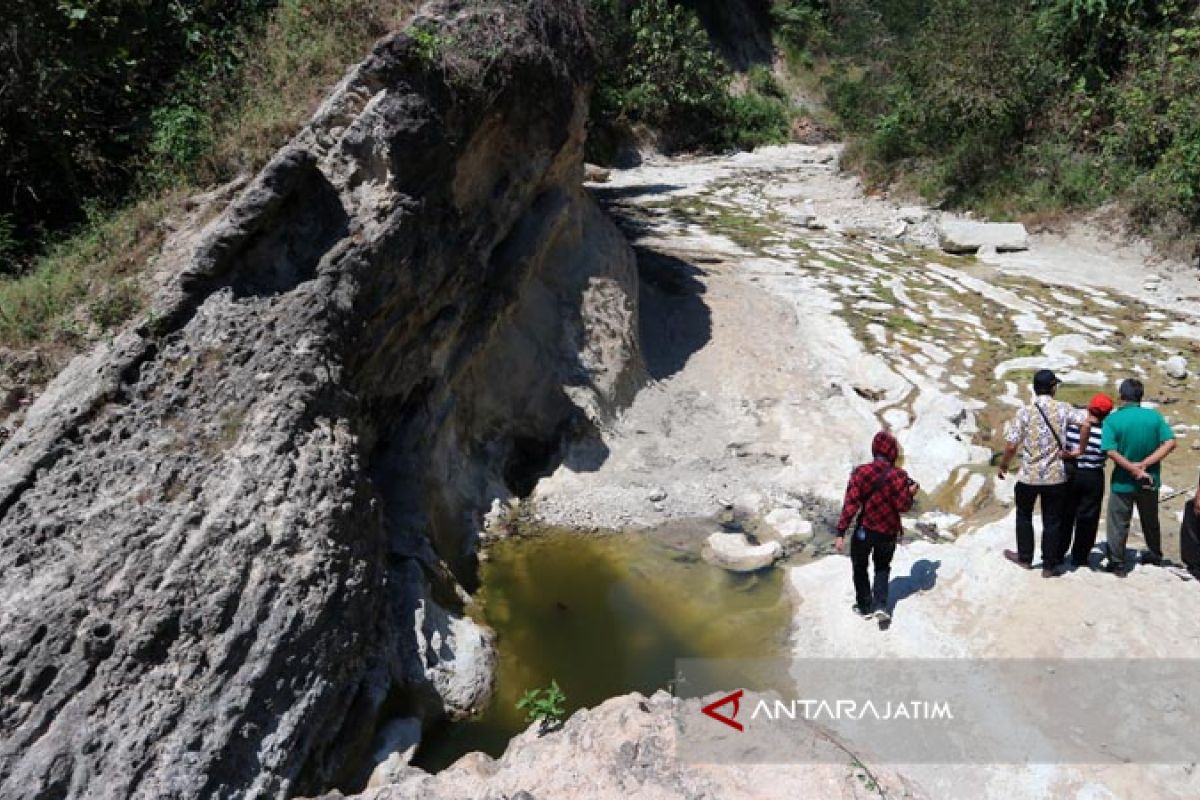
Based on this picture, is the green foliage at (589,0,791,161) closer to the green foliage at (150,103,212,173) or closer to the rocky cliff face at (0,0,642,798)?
the rocky cliff face at (0,0,642,798)

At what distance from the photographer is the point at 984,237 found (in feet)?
50.8

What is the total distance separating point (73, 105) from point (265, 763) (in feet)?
18.1

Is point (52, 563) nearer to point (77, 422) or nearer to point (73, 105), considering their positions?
point (77, 422)

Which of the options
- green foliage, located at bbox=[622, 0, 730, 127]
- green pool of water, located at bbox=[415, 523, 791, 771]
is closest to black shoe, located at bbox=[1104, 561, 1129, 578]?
green pool of water, located at bbox=[415, 523, 791, 771]

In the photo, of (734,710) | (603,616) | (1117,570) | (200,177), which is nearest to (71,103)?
(200,177)

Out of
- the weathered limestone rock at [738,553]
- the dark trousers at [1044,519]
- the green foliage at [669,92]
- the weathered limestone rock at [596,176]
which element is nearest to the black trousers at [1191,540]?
the dark trousers at [1044,519]

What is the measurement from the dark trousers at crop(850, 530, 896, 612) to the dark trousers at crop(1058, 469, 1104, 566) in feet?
3.85

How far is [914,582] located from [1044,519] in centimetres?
→ 101

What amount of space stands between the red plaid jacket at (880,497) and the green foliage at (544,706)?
2168 mm

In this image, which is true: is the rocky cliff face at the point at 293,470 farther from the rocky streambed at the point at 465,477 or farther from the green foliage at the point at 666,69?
the green foliage at the point at 666,69

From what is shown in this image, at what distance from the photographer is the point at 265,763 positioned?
4.47m

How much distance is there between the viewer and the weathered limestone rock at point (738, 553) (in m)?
7.21

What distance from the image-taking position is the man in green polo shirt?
5.63 meters

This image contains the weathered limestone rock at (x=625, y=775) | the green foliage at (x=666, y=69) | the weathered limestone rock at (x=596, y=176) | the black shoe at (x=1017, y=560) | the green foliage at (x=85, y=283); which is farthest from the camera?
the green foliage at (x=666, y=69)
